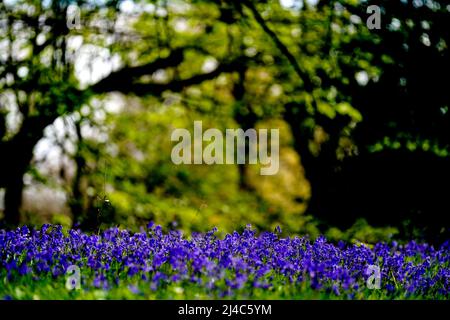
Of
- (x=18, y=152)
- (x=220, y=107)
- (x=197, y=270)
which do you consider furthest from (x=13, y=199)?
(x=197, y=270)

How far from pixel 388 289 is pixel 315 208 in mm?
4298

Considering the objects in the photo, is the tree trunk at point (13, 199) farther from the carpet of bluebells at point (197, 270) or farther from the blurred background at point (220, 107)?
the carpet of bluebells at point (197, 270)

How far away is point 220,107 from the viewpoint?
26.2 ft

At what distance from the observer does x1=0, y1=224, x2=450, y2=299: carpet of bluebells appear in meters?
3.86

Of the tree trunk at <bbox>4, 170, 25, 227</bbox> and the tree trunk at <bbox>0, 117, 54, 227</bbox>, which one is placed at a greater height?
the tree trunk at <bbox>0, 117, 54, 227</bbox>

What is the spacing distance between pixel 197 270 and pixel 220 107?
4.23m

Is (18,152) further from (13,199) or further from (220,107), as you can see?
(220,107)

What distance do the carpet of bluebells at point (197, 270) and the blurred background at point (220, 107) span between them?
230 cm

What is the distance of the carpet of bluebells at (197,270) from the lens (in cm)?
386

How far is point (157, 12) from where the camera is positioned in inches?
308

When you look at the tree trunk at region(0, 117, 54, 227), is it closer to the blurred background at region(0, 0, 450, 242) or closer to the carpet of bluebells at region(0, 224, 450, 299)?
the blurred background at region(0, 0, 450, 242)

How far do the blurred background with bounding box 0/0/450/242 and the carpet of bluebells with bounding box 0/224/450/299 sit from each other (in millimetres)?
2305

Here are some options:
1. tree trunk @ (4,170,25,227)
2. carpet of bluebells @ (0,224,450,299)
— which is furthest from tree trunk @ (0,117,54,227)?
carpet of bluebells @ (0,224,450,299)

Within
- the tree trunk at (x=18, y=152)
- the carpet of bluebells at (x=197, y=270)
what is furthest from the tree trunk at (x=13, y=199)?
the carpet of bluebells at (x=197, y=270)
